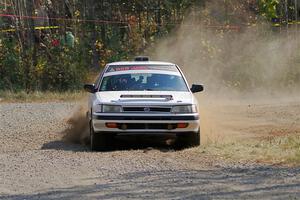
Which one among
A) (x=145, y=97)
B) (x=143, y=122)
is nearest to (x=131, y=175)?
(x=143, y=122)

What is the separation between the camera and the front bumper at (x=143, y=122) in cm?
1343

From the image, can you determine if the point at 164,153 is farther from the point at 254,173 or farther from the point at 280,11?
the point at 280,11

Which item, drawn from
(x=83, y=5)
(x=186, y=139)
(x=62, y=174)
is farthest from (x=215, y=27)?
(x=62, y=174)

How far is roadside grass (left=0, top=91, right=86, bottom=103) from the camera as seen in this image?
27.7 metres

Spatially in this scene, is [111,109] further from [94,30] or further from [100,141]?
[94,30]

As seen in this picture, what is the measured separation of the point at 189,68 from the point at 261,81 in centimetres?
277

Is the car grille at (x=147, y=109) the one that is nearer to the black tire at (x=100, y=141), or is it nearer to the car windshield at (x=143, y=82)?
the black tire at (x=100, y=141)

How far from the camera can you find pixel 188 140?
547 inches

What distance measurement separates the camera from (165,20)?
32.6m

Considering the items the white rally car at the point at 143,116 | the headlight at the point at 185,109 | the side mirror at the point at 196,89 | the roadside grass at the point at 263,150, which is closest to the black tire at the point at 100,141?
the white rally car at the point at 143,116

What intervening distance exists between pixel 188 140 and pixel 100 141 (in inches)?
59.9

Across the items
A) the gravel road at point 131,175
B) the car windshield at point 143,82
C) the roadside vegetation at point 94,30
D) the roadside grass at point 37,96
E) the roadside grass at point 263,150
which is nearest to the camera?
the gravel road at point 131,175

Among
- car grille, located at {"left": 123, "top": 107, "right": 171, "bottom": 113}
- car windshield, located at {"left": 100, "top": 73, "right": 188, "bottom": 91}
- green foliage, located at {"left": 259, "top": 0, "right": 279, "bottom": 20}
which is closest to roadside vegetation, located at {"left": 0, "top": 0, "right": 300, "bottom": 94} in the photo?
green foliage, located at {"left": 259, "top": 0, "right": 279, "bottom": 20}

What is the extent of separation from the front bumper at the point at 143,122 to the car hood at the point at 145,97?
0.25 m
